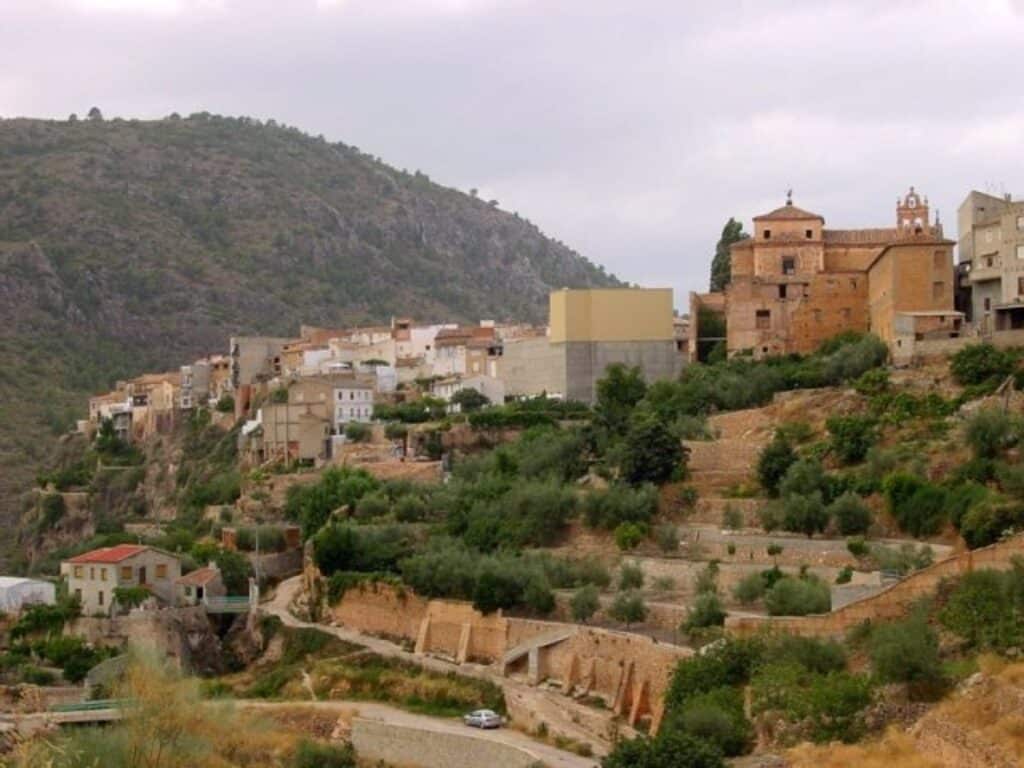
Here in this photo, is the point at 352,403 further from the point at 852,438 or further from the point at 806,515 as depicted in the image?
the point at 806,515

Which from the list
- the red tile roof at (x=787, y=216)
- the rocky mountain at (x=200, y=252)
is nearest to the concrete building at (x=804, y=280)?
the red tile roof at (x=787, y=216)

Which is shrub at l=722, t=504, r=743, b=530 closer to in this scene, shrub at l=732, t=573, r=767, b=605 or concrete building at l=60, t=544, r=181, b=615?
shrub at l=732, t=573, r=767, b=605

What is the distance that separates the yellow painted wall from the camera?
6050 centimetres

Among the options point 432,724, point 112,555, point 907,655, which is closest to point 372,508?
point 112,555

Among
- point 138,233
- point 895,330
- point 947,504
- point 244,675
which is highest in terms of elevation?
point 138,233

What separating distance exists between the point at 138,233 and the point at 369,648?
91185 millimetres

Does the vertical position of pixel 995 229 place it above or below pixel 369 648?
above

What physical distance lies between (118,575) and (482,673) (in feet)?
46.7

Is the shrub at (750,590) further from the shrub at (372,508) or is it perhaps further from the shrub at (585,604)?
the shrub at (372,508)

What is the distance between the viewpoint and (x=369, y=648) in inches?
1738

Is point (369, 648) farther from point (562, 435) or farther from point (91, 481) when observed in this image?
point (91, 481)

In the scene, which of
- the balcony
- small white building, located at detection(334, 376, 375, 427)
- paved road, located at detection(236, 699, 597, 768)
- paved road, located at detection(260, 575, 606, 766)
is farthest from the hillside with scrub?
small white building, located at detection(334, 376, 375, 427)

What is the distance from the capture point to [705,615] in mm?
35250

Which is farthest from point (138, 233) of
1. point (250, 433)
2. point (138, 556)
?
point (138, 556)
